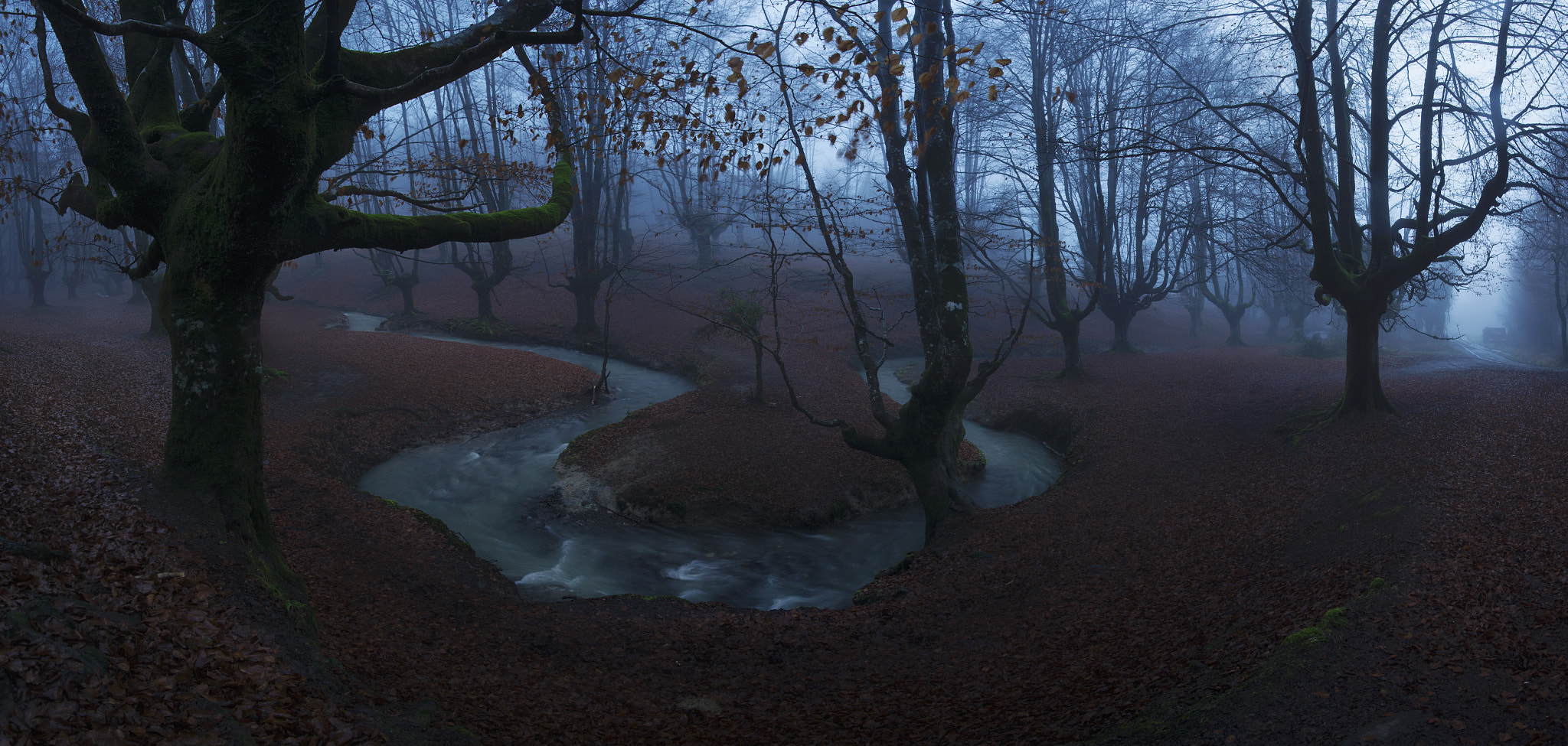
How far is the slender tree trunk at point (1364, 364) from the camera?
11.8 m

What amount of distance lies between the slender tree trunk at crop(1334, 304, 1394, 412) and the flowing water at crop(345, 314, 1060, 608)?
15.8 feet

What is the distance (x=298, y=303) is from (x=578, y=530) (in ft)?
94.9

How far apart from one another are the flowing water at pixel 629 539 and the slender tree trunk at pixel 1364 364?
483cm

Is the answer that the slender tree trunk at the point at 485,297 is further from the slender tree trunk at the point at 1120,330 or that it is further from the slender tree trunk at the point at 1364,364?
the slender tree trunk at the point at 1364,364

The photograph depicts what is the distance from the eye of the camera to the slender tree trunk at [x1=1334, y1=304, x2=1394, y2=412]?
464 inches

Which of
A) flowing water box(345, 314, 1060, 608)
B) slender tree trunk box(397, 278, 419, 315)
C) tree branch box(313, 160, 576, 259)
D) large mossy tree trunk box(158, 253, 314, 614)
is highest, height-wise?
slender tree trunk box(397, 278, 419, 315)

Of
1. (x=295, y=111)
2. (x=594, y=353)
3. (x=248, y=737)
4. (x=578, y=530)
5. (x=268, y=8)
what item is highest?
(x=268, y=8)

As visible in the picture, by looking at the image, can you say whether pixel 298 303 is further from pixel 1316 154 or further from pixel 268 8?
pixel 1316 154

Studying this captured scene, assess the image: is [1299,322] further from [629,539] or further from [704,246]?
[629,539]

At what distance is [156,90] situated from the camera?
7148mm

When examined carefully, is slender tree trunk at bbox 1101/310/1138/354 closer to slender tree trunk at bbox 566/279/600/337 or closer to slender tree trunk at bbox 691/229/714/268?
slender tree trunk at bbox 566/279/600/337

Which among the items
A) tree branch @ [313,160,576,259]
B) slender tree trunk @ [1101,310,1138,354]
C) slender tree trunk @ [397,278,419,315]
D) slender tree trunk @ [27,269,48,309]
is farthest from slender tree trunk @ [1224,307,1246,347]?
slender tree trunk @ [27,269,48,309]

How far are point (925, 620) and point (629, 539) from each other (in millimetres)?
5131

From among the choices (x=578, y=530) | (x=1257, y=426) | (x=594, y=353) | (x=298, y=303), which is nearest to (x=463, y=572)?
(x=578, y=530)
